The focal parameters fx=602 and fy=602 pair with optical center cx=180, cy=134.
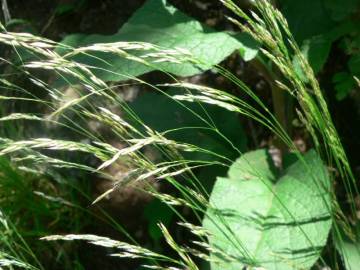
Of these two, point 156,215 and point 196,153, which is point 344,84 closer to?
point 196,153

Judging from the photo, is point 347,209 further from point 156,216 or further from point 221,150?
point 156,216

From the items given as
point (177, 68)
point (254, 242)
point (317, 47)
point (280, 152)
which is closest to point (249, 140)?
point (280, 152)

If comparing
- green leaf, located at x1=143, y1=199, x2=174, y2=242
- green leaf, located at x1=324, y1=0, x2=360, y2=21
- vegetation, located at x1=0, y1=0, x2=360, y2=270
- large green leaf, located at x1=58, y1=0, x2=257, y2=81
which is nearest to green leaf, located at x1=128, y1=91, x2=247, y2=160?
vegetation, located at x1=0, y1=0, x2=360, y2=270

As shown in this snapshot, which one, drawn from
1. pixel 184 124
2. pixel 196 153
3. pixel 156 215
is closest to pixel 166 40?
pixel 184 124

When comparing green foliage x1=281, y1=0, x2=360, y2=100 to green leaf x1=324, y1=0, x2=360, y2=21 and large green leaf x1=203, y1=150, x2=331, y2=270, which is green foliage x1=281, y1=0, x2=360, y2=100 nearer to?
green leaf x1=324, y1=0, x2=360, y2=21

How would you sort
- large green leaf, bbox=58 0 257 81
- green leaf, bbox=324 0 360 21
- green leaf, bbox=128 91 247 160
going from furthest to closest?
green leaf, bbox=128 91 247 160
green leaf, bbox=324 0 360 21
large green leaf, bbox=58 0 257 81

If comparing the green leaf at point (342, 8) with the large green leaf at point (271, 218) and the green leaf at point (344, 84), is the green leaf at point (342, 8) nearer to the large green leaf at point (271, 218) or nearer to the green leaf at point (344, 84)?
the green leaf at point (344, 84)

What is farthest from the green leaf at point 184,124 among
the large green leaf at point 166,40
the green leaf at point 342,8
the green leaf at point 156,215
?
the green leaf at point 342,8
